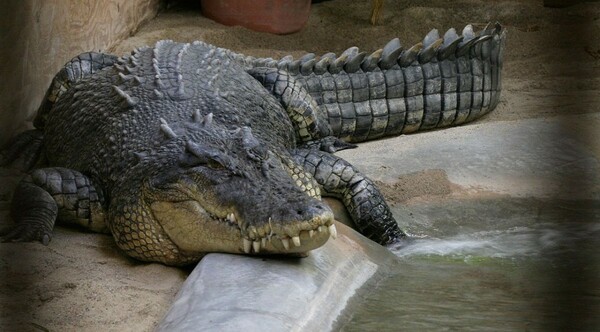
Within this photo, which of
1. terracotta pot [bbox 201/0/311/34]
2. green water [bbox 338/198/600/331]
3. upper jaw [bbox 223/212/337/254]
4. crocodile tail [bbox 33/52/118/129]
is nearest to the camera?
green water [bbox 338/198/600/331]

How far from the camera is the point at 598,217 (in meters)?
4.37

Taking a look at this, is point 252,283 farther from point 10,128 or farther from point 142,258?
point 10,128

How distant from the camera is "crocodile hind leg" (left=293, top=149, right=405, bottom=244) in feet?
14.3

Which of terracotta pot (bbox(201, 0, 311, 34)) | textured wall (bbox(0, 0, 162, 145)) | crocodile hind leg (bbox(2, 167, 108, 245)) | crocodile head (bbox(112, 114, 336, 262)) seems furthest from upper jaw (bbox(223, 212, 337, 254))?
terracotta pot (bbox(201, 0, 311, 34))

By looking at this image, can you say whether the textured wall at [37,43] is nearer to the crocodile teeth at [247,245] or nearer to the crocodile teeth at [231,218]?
the crocodile teeth at [231,218]

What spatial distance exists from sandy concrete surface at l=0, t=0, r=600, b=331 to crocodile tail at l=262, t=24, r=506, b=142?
0.19 meters

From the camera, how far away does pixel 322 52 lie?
7.00m

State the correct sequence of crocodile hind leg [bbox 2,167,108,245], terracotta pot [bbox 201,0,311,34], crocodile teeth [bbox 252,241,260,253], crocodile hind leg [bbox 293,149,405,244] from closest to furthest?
crocodile teeth [bbox 252,241,260,253]
crocodile hind leg [bbox 2,167,108,245]
crocodile hind leg [bbox 293,149,405,244]
terracotta pot [bbox 201,0,311,34]

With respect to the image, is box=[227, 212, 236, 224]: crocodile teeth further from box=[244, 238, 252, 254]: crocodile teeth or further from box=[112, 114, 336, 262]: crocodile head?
box=[244, 238, 252, 254]: crocodile teeth

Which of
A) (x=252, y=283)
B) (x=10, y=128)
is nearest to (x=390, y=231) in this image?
(x=252, y=283)

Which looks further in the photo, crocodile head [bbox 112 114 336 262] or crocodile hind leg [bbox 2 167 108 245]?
crocodile hind leg [bbox 2 167 108 245]

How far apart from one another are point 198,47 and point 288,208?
6.36ft

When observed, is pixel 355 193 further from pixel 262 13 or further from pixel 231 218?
pixel 262 13

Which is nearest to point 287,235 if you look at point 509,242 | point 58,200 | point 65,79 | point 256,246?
point 256,246
